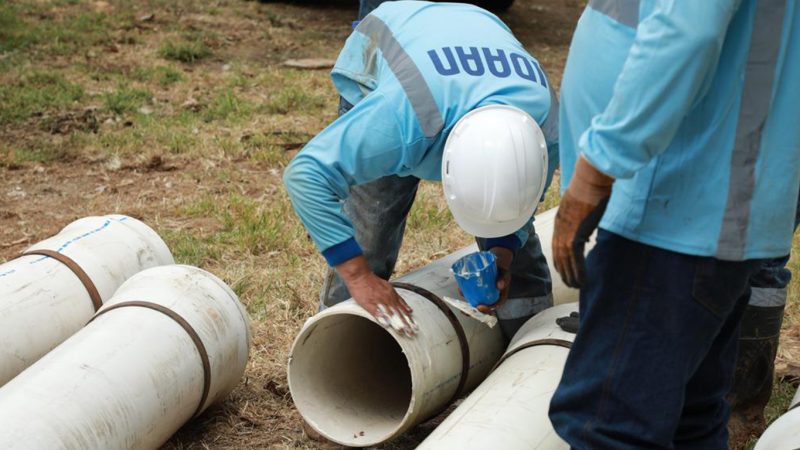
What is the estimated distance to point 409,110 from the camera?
3.01 m

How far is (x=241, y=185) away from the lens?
5719 millimetres

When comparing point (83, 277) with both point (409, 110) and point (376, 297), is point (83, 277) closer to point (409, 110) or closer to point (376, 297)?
point (376, 297)

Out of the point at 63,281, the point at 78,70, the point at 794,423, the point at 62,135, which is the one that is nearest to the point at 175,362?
the point at 63,281

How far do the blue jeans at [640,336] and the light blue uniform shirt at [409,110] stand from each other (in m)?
1.01

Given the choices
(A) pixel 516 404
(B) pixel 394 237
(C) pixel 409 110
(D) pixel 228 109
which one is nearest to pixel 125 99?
(D) pixel 228 109

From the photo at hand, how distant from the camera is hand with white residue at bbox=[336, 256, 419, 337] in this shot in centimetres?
307

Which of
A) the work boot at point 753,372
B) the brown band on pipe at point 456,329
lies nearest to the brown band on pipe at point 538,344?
the brown band on pipe at point 456,329

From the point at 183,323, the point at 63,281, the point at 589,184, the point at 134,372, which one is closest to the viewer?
the point at 589,184

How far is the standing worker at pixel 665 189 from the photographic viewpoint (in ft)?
6.11

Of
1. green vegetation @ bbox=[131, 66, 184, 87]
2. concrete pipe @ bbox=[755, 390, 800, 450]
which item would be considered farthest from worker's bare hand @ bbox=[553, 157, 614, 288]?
green vegetation @ bbox=[131, 66, 184, 87]

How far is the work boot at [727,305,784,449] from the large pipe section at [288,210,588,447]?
775 mm

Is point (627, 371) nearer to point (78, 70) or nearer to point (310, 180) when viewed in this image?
point (310, 180)

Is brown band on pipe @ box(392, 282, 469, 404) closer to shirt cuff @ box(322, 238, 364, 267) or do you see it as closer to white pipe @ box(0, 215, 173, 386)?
shirt cuff @ box(322, 238, 364, 267)

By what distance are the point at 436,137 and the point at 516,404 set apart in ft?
2.63
